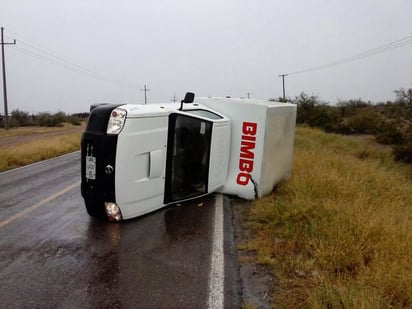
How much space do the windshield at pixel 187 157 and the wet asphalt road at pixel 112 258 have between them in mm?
348

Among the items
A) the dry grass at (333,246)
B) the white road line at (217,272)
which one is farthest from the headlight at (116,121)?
the dry grass at (333,246)

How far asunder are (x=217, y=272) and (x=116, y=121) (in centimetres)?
245

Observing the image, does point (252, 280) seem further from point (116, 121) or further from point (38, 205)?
point (38, 205)

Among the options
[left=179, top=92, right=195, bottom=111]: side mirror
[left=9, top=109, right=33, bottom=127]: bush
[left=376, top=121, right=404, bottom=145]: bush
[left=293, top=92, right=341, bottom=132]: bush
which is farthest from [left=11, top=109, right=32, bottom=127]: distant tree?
[left=179, top=92, right=195, bottom=111]: side mirror

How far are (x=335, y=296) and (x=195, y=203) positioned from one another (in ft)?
12.2

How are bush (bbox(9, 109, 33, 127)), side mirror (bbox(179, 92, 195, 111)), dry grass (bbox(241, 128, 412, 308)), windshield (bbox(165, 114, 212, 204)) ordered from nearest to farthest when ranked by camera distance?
dry grass (bbox(241, 128, 412, 308)) → windshield (bbox(165, 114, 212, 204)) → side mirror (bbox(179, 92, 195, 111)) → bush (bbox(9, 109, 33, 127))

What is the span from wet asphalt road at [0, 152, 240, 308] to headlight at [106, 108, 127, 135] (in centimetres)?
136

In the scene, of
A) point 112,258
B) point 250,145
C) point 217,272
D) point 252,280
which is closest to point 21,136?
point 250,145

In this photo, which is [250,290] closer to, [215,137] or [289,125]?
[215,137]

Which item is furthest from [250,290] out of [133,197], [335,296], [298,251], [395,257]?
[133,197]

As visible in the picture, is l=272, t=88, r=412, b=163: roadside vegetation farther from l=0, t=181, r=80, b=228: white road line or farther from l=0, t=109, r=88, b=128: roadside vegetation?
l=0, t=109, r=88, b=128: roadside vegetation

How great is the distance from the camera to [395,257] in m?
3.97

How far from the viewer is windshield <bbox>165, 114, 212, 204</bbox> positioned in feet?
18.9

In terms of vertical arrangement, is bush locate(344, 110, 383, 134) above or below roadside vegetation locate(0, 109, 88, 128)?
above
